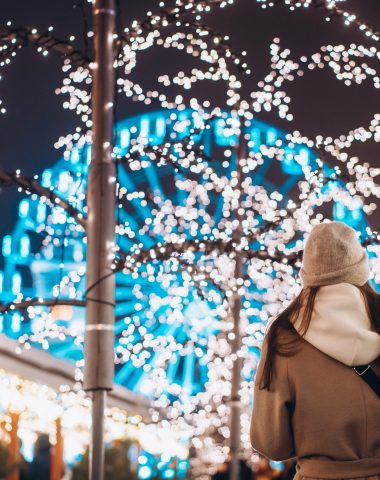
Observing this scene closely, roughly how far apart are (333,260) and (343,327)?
20 centimetres

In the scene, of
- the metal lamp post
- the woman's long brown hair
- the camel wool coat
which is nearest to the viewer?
the camel wool coat

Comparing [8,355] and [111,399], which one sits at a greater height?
[8,355]

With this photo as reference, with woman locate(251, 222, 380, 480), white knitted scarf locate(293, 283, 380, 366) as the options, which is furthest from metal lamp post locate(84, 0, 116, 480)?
white knitted scarf locate(293, 283, 380, 366)

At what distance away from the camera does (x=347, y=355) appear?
2.29 meters

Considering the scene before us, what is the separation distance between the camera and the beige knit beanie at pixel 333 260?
2398mm

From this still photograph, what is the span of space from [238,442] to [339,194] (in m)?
2.49

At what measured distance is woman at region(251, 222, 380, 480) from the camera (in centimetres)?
227

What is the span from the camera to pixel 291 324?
2.43 m

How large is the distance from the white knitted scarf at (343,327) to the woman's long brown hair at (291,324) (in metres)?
0.01

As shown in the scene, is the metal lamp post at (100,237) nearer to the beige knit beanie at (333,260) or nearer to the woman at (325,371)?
the woman at (325,371)

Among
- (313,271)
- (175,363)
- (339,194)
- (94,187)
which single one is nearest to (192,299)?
(175,363)

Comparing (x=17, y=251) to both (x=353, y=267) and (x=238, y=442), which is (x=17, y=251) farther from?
(x=353, y=267)

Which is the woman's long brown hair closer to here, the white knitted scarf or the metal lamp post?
the white knitted scarf

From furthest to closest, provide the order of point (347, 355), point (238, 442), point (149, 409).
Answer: point (149, 409)
point (238, 442)
point (347, 355)
